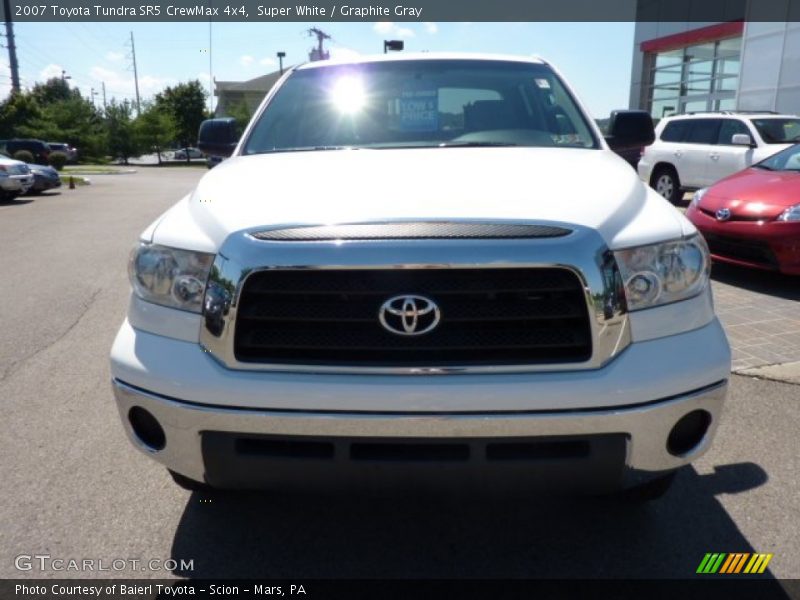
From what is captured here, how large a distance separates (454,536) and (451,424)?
0.85 metres

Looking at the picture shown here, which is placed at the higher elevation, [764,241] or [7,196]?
[764,241]

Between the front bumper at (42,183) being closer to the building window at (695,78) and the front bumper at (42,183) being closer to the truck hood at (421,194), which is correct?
the truck hood at (421,194)

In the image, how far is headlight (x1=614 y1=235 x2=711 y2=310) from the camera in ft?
6.99

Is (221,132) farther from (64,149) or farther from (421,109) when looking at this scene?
(64,149)

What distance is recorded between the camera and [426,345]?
2.08 metres

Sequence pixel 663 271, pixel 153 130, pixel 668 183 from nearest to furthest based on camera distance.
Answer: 1. pixel 663 271
2. pixel 668 183
3. pixel 153 130

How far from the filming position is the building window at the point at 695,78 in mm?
22688

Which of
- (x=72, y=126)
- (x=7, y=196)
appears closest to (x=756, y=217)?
(x=7, y=196)

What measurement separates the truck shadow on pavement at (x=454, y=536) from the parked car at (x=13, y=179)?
16.6 m

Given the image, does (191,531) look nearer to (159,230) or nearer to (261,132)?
(159,230)

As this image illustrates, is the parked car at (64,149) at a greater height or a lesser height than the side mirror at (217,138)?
lesser

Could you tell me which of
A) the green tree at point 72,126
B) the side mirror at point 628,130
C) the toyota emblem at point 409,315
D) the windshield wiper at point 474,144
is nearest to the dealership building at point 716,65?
the side mirror at point 628,130

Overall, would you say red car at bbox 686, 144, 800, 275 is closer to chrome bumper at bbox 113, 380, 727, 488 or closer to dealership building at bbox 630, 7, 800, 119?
chrome bumper at bbox 113, 380, 727, 488

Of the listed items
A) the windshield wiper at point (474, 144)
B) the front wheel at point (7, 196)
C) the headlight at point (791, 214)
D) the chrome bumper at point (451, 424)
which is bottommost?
the front wheel at point (7, 196)
